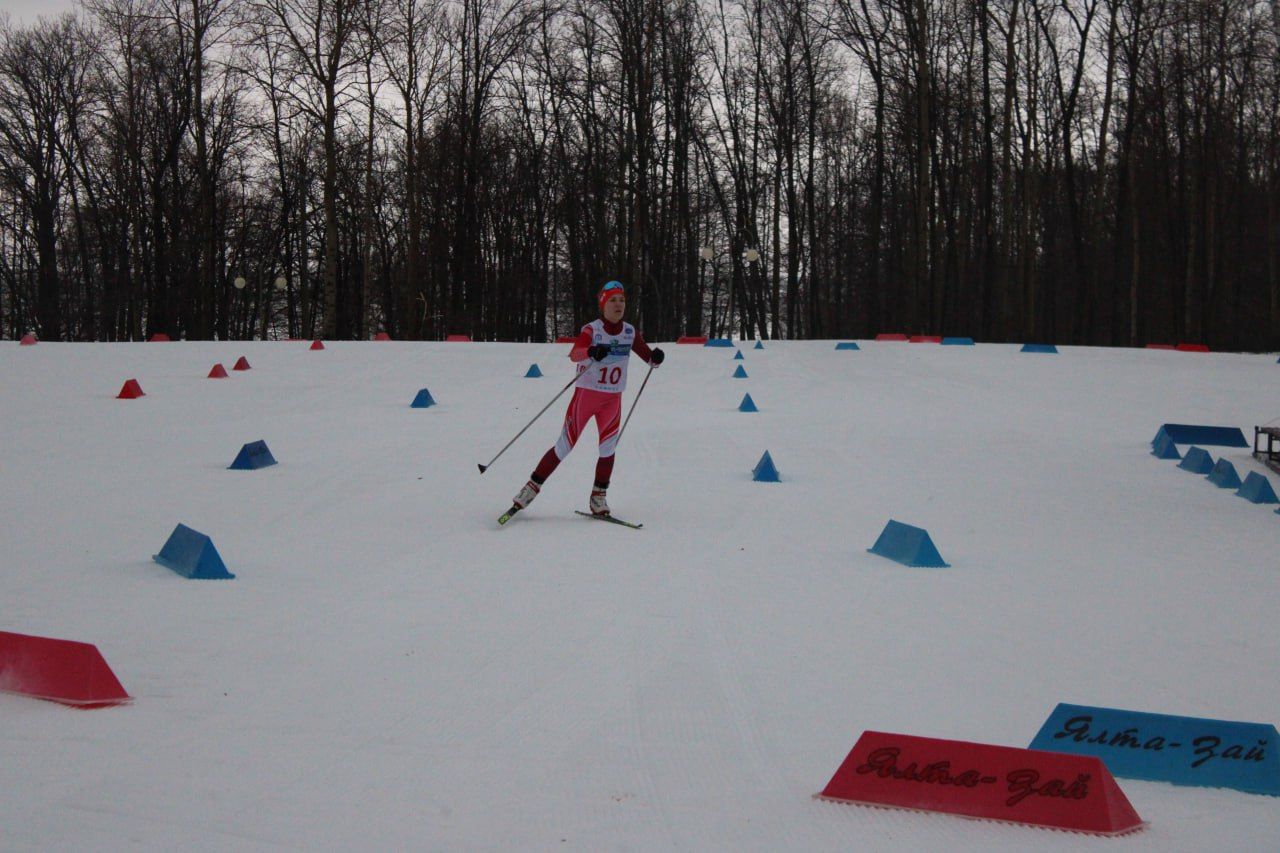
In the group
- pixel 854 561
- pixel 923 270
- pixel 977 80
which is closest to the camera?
pixel 854 561

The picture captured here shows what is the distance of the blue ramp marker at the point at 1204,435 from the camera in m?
11.9

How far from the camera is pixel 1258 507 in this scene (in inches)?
355

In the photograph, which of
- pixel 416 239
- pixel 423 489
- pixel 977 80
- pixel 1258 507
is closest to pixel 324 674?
pixel 423 489

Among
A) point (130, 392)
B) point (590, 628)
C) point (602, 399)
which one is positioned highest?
point (602, 399)

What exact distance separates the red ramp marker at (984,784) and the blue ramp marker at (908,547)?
11.5ft

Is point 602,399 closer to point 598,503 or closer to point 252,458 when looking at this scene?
point 598,503

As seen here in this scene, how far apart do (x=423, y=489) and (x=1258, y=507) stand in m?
6.86

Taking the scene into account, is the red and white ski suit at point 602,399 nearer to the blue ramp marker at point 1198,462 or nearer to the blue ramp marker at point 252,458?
the blue ramp marker at point 252,458

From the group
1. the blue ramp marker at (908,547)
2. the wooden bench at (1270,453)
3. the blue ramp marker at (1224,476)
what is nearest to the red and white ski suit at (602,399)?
the blue ramp marker at (908,547)

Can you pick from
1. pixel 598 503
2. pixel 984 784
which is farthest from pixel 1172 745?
pixel 598 503

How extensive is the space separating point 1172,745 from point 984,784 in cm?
74

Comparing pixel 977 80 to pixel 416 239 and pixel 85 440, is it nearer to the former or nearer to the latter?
pixel 416 239

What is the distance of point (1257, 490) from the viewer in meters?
9.25

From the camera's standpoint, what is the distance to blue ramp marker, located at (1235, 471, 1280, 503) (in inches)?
361
